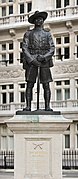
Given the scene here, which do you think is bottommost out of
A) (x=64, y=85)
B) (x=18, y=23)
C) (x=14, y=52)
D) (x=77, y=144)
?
(x=77, y=144)

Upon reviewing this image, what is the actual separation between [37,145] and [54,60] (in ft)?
82.5

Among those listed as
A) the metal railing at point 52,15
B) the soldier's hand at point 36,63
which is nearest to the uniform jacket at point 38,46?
the soldier's hand at point 36,63

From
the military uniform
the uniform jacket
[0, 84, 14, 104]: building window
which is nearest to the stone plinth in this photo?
the military uniform

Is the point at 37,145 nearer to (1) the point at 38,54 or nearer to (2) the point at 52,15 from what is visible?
(1) the point at 38,54

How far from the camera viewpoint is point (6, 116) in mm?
37156

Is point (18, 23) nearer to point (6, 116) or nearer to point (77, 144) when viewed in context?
point (6, 116)

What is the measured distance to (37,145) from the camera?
11836 mm

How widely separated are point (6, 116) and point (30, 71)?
25.0 m

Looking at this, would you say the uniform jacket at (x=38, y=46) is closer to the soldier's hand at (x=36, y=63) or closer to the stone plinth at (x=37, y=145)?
the soldier's hand at (x=36, y=63)

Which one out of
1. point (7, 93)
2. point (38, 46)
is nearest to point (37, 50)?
point (38, 46)

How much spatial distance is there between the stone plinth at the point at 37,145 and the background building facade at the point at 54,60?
2216 cm

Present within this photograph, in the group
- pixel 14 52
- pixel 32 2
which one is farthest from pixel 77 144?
pixel 32 2

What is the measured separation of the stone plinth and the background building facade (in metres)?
22.2

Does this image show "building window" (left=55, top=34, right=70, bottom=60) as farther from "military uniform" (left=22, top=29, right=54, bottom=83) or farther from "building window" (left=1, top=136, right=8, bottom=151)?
"military uniform" (left=22, top=29, right=54, bottom=83)
